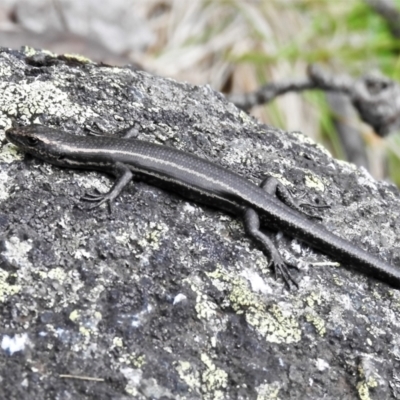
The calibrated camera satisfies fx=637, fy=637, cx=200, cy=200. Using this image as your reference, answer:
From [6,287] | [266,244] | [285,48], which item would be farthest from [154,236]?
[285,48]

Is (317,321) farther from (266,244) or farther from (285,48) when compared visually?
(285,48)

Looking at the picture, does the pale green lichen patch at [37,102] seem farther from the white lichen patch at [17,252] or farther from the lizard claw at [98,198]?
the white lichen patch at [17,252]

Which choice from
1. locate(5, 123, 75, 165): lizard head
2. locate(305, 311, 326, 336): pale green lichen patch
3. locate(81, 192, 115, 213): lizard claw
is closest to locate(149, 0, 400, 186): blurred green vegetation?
locate(5, 123, 75, 165): lizard head

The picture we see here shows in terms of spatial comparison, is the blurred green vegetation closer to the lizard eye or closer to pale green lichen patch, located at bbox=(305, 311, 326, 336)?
the lizard eye

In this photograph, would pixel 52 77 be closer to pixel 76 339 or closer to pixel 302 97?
pixel 76 339

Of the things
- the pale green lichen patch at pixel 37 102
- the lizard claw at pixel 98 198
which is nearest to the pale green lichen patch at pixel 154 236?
the lizard claw at pixel 98 198

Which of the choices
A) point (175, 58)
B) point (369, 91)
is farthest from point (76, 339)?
point (175, 58)

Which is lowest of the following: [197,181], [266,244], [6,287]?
[6,287]
